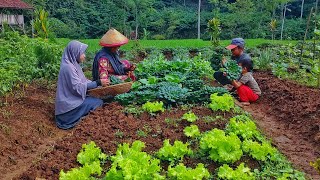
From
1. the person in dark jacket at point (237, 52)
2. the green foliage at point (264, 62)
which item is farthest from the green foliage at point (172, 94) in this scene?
the green foliage at point (264, 62)

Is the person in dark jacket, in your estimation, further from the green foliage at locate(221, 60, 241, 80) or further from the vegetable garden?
the vegetable garden

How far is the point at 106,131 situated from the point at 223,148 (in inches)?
72.7

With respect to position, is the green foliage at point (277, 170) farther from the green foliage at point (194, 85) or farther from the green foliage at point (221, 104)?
the green foliage at point (194, 85)

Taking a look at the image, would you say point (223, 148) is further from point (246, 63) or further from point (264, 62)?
point (264, 62)

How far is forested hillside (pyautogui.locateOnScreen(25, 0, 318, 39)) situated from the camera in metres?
34.8

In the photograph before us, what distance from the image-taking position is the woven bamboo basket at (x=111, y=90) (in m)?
7.06

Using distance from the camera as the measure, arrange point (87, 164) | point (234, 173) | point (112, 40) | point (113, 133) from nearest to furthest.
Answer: point (234, 173) < point (87, 164) < point (113, 133) < point (112, 40)

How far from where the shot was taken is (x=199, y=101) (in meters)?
7.26

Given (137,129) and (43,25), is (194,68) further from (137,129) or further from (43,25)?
(43,25)

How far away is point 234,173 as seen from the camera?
410 cm

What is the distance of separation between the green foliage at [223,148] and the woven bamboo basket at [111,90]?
2.76 m

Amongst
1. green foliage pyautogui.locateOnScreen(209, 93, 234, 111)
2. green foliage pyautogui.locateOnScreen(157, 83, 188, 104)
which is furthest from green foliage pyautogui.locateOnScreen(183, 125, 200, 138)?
green foliage pyautogui.locateOnScreen(157, 83, 188, 104)

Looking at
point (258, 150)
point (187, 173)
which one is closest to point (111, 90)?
point (258, 150)

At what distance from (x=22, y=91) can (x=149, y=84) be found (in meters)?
2.62
